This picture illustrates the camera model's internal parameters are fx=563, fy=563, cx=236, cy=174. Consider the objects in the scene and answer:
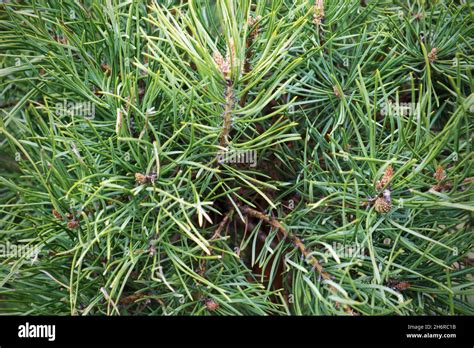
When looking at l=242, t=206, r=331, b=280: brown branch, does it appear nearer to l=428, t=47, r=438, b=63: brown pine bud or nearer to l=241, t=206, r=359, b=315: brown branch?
l=241, t=206, r=359, b=315: brown branch

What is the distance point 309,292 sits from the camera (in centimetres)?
39

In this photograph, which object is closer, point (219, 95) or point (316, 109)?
point (219, 95)

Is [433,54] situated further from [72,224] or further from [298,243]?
[72,224]

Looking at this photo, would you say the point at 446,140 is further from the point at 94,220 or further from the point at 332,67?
the point at 94,220

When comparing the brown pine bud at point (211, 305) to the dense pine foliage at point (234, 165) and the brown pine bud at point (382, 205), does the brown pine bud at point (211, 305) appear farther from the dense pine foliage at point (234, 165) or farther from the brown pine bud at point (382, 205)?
the brown pine bud at point (382, 205)

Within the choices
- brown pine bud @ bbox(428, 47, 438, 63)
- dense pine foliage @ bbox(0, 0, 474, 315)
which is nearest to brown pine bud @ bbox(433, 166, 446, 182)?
dense pine foliage @ bbox(0, 0, 474, 315)

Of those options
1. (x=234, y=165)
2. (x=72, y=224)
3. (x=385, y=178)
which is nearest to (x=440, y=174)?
(x=385, y=178)

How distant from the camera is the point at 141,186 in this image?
0.37 meters

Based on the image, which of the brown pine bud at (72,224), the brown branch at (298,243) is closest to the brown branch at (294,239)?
the brown branch at (298,243)

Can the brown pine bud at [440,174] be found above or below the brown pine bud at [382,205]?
above

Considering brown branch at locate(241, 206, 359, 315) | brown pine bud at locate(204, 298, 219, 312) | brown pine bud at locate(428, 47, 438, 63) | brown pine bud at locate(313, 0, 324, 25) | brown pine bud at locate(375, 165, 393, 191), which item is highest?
brown pine bud at locate(313, 0, 324, 25)

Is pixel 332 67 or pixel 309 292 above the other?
pixel 332 67
